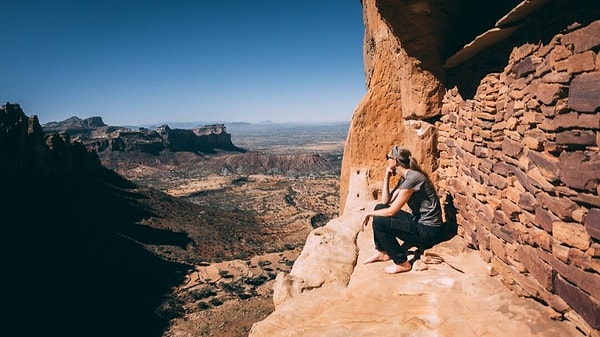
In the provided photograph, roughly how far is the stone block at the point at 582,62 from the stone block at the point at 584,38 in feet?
0.14

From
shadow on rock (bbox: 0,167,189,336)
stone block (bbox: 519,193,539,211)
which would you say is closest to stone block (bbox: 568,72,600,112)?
stone block (bbox: 519,193,539,211)

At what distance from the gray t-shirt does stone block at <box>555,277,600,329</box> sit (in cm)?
218

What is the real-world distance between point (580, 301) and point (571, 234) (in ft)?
1.79

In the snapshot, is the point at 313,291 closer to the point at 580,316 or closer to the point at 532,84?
the point at 580,316

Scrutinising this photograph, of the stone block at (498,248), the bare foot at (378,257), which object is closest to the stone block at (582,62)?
the stone block at (498,248)

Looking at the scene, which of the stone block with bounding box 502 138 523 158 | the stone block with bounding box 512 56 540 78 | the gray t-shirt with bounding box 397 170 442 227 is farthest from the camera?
the gray t-shirt with bounding box 397 170 442 227

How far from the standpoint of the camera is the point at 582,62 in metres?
2.70

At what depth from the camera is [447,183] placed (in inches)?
249

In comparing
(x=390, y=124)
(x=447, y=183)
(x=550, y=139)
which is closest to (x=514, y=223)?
(x=550, y=139)

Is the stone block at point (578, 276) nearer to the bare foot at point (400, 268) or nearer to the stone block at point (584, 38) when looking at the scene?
the stone block at point (584, 38)

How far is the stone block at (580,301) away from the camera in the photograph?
8.73ft

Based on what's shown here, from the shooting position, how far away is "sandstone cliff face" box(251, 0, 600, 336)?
2783mm

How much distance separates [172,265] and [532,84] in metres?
25.7

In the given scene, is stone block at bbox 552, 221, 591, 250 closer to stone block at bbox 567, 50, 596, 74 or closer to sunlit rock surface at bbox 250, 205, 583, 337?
sunlit rock surface at bbox 250, 205, 583, 337
